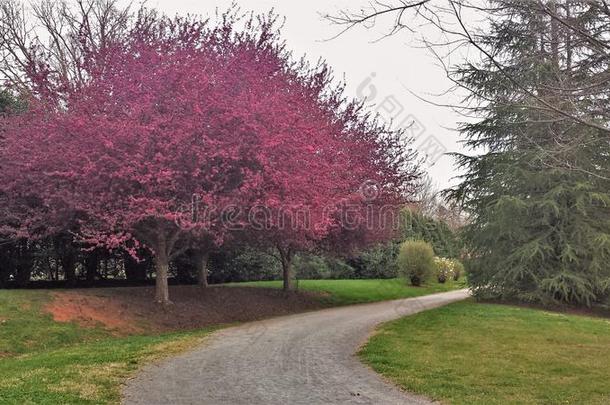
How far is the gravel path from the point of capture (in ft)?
19.6

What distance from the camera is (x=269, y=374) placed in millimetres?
7125

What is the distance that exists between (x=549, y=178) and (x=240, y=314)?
11158mm

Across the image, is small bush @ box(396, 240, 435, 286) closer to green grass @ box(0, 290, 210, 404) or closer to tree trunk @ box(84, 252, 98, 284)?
tree trunk @ box(84, 252, 98, 284)

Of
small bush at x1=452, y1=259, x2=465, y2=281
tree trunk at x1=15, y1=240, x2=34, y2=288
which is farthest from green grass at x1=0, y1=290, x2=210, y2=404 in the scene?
small bush at x1=452, y1=259, x2=465, y2=281

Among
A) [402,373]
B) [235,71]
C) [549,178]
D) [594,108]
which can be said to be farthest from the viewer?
[549,178]

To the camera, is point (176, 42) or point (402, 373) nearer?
point (402, 373)

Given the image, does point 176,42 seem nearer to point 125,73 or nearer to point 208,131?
point 125,73

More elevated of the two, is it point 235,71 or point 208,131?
point 235,71

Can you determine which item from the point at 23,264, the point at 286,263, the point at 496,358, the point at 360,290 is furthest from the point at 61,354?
the point at 360,290

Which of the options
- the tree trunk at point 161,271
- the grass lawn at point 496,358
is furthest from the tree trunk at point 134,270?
the grass lawn at point 496,358

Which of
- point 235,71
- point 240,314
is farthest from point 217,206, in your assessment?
point 240,314

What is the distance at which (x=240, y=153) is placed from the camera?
39.8 ft

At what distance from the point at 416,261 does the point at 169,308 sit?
15928mm

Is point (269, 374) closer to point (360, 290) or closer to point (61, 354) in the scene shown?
point (61, 354)
